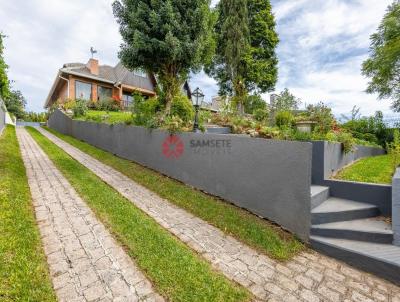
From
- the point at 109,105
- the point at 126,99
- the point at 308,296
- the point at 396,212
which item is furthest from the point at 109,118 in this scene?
the point at 396,212

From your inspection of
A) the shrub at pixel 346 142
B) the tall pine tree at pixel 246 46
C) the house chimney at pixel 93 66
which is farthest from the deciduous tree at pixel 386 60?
the house chimney at pixel 93 66

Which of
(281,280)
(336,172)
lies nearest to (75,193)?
(281,280)

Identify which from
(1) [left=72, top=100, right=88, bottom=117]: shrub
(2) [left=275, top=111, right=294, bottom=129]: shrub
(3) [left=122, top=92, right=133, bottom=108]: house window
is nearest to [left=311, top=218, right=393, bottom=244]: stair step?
(2) [left=275, top=111, right=294, bottom=129]: shrub

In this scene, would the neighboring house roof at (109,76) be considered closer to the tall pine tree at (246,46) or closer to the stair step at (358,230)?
the tall pine tree at (246,46)

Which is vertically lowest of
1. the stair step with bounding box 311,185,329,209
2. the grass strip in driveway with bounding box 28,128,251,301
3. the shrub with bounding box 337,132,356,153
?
the grass strip in driveway with bounding box 28,128,251,301

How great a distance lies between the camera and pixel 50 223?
331 cm

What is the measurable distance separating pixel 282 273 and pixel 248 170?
1.97 metres

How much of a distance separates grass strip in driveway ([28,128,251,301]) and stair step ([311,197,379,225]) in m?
1.86

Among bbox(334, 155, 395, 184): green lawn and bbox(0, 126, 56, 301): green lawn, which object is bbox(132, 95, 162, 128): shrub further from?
bbox(334, 155, 395, 184): green lawn

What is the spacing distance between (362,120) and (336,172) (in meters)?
8.81

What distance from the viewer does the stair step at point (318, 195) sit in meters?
3.61

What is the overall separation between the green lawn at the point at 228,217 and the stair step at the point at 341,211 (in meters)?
0.54

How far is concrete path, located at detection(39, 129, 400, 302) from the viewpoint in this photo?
91.7 inches

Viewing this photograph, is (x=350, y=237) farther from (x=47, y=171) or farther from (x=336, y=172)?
(x=47, y=171)
